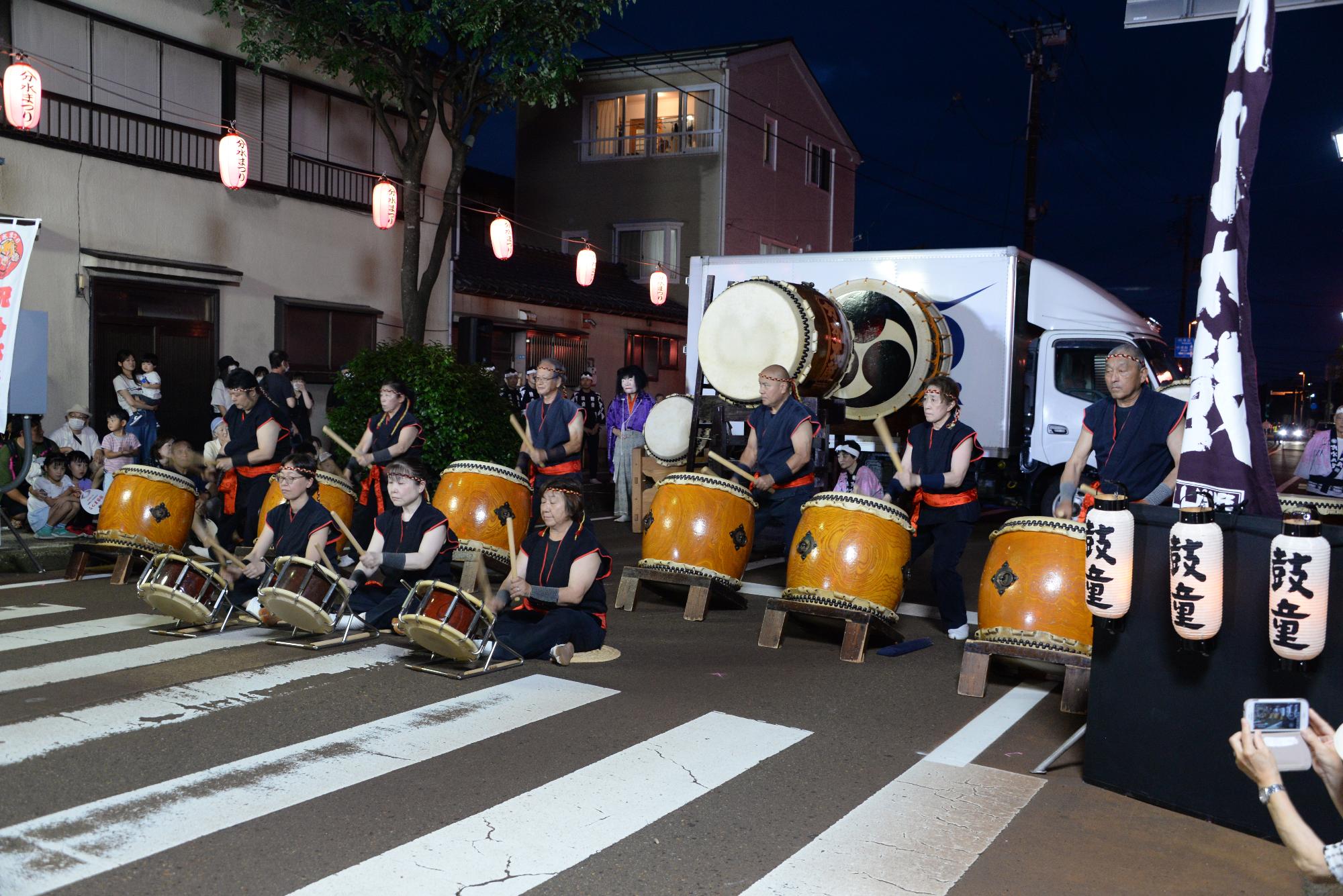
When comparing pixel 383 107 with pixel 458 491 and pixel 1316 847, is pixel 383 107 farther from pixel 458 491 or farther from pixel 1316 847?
pixel 1316 847

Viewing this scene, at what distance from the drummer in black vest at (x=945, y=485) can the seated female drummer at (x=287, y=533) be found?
152 inches

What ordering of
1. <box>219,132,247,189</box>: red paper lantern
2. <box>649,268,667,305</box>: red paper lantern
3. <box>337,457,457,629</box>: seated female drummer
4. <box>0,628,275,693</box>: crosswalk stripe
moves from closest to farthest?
<box>0,628,275,693</box>: crosswalk stripe, <box>337,457,457,629</box>: seated female drummer, <box>219,132,247,189</box>: red paper lantern, <box>649,268,667,305</box>: red paper lantern

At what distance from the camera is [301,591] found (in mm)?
6602

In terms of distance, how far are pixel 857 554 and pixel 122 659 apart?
4.39 m

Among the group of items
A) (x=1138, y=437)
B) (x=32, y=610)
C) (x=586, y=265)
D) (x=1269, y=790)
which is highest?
(x=586, y=265)

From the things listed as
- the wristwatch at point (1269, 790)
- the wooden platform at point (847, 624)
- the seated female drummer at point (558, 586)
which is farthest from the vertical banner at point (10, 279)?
the wristwatch at point (1269, 790)

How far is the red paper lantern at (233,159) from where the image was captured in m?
14.8

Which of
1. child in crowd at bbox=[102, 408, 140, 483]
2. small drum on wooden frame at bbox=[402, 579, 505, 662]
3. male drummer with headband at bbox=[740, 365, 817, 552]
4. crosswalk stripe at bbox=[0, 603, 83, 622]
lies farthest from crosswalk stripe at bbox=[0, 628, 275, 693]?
child in crowd at bbox=[102, 408, 140, 483]

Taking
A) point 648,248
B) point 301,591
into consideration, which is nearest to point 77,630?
point 301,591

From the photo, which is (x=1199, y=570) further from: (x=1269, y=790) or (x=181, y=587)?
(x=181, y=587)

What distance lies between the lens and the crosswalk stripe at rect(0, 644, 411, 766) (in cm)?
490

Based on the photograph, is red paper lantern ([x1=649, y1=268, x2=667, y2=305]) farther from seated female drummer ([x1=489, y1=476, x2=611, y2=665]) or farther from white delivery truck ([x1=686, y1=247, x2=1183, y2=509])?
seated female drummer ([x1=489, y1=476, x2=611, y2=665])

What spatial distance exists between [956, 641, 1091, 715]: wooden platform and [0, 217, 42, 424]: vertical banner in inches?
Result: 286

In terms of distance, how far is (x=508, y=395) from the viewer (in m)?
16.0
